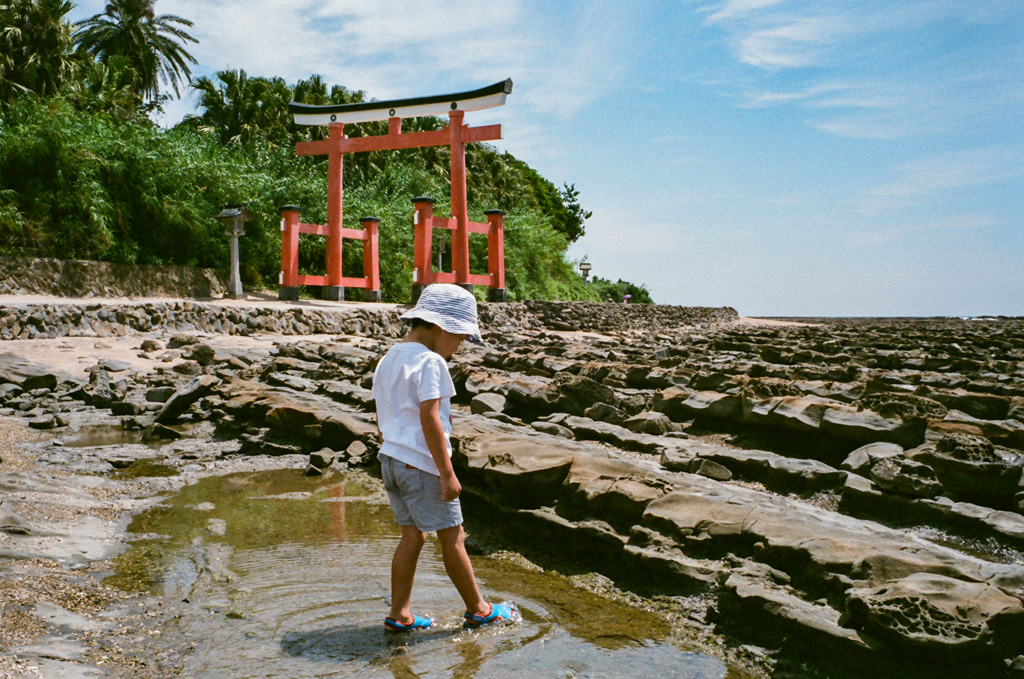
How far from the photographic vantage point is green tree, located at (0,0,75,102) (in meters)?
26.2

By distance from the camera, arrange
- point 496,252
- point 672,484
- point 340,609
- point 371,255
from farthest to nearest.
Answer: point 371,255
point 496,252
point 672,484
point 340,609

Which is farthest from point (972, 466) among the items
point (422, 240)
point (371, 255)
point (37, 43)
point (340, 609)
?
point (37, 43)

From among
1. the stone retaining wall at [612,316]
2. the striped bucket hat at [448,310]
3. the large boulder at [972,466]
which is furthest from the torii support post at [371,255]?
the striped bucket hat at [448,310]

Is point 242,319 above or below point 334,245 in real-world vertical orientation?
below

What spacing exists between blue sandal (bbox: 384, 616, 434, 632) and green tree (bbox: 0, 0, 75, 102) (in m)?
29.4

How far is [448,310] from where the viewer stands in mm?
3068

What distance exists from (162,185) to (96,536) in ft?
58.8

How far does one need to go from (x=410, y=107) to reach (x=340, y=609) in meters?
17.5

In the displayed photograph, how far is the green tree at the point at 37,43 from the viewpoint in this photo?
26.2m

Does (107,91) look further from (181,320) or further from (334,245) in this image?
(181,320)

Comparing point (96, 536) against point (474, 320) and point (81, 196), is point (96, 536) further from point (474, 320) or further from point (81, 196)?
point (81, 196)

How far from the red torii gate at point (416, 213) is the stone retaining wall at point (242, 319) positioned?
1329mm

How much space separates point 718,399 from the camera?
653 centimetres

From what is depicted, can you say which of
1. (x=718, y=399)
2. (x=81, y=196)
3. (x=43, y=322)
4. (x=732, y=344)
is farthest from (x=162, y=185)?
(x=718, y=399)
